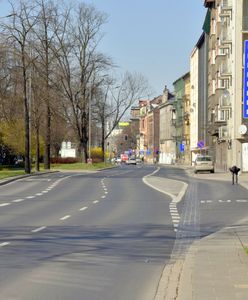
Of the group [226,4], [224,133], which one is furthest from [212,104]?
[226,4]

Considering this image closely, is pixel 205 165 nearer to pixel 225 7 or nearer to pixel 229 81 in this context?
pixel 229 81

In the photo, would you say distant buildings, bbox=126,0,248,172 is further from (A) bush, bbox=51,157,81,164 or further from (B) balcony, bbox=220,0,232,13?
(A) bush, bbox=51,157,81,164

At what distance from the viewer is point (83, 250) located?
1274 centimetres

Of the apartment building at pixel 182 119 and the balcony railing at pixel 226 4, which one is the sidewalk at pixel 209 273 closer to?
the balcony railing at pixel 226 4

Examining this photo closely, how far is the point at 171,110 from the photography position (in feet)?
482

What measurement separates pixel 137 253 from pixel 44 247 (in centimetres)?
186

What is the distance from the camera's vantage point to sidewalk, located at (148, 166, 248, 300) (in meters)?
8.26

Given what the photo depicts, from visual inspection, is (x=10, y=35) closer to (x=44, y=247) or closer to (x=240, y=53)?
(x=240, y=53)

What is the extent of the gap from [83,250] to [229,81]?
55376mm

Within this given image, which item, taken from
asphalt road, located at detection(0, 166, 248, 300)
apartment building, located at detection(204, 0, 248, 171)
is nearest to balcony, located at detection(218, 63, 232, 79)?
apartment building, located at detection(204, 0, 248, 171)

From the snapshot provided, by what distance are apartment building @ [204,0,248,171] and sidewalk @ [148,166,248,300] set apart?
35309mm

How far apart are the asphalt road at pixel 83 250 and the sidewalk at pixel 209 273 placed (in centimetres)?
27

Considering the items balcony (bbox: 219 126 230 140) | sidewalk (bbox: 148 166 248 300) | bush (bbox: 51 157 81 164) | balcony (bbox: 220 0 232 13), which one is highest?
balcony (bbox: 220 0 232 13)

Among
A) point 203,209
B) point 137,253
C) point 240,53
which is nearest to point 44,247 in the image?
point 137,253
